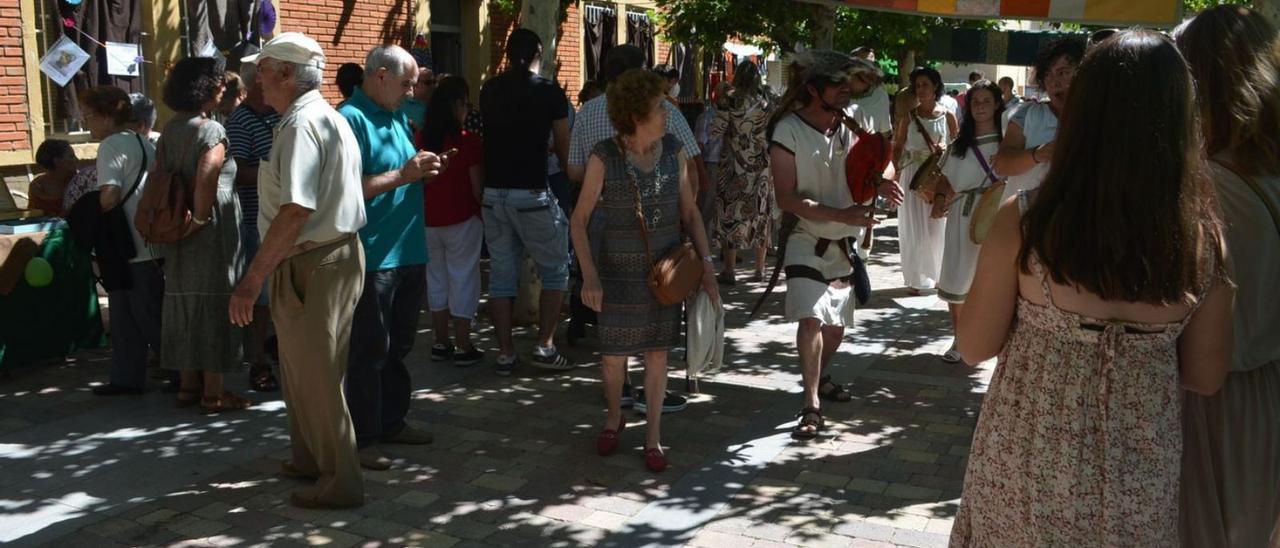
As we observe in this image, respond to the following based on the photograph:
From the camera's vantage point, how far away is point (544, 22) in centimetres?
871

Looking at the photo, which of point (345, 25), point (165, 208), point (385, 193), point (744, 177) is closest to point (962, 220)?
point (744, 177)

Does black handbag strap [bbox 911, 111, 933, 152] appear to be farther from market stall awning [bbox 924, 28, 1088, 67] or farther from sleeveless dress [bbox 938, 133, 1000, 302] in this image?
market stall awning [bbox 924, 28, 1088, 67]

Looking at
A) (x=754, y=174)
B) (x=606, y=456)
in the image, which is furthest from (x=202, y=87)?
(x=754, y=174)

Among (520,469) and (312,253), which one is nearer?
(312,253)

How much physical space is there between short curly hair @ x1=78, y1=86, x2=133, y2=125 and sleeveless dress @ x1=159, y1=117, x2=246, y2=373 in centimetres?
65

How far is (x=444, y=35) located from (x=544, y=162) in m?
9.48

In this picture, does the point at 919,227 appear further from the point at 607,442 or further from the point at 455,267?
the point at 607,442

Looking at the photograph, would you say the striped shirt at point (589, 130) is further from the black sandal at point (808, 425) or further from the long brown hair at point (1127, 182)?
the long brown hair at point (1127, 182)

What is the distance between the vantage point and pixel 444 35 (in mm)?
16172

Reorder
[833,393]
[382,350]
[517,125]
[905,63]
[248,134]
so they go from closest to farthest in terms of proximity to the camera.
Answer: [382,350] → [248,134] → [833,393] → [517,125] → [905,63]

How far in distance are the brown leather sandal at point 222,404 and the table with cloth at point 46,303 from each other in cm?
144

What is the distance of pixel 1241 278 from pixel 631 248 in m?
2.98

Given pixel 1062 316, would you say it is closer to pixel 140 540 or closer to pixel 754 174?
pixel 140 540

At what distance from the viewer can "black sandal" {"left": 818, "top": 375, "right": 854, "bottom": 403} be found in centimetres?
675
